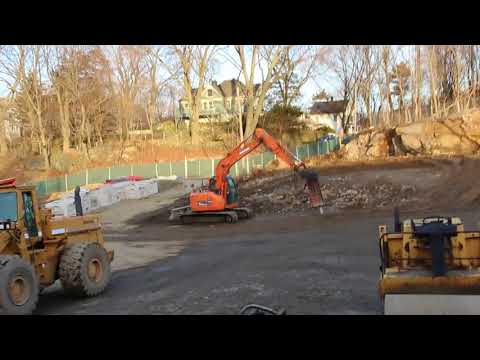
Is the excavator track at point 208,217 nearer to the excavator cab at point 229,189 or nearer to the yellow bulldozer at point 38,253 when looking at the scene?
the excavator cab at point 229,189

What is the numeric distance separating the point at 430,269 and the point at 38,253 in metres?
7.32

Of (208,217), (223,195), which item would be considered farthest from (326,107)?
(208,217)

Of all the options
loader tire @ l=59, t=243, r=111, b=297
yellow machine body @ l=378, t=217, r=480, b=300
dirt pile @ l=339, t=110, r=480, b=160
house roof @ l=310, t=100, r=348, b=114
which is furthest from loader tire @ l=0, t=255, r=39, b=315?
house roof @ l=310, t=100, r=348, b=114

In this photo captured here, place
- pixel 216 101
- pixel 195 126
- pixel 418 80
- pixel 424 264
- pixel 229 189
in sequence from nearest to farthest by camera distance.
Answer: pixel 424 264
pixel 229 189
pixel 418 80
pixel 195 126
pixel 216 101

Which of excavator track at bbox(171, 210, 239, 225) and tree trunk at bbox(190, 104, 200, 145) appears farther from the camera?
tree trunk at bbox(190, 104, 200, 145)

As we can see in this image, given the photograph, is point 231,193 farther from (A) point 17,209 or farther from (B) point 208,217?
(A) point 17,209

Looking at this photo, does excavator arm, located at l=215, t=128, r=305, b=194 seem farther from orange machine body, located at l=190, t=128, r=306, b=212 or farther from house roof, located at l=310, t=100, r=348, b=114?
house roof, located at l=310, t=100, r=348, b=114

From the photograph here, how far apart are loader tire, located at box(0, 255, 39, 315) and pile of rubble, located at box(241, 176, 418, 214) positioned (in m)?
15.8

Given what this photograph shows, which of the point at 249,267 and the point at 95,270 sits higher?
the point at 95,270

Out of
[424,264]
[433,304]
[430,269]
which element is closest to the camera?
[433,304]

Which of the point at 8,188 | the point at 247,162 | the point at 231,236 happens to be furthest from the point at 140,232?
the point at 247,162

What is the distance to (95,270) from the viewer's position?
11.8m

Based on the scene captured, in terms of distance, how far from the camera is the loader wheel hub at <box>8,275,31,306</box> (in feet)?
30.3

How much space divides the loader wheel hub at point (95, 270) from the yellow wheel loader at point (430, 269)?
20.2 ft
